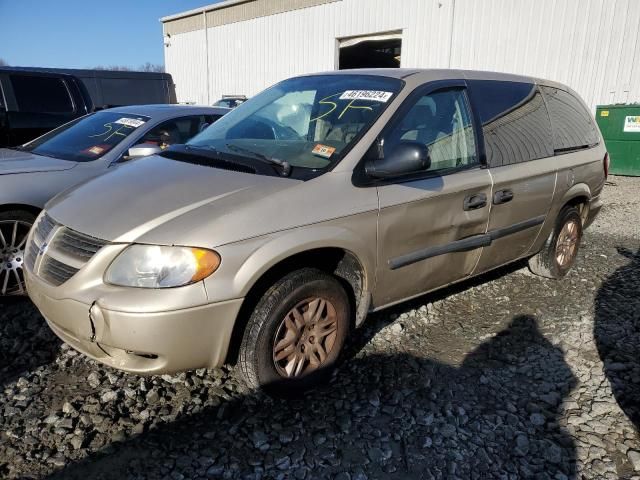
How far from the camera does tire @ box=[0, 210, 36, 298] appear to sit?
148 inches

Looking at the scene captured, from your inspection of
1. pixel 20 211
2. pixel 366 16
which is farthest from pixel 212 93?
pixel 20 211

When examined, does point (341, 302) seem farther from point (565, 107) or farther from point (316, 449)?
point (565, 107)

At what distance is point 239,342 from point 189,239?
65cm

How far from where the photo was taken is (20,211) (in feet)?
12.5

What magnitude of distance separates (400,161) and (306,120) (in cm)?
91

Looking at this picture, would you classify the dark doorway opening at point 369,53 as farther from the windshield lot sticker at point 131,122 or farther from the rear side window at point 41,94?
the windshield lot sticker at point 131,122

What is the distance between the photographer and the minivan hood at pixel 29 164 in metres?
3.86

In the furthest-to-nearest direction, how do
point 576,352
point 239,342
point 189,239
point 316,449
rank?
point 576,352 < point 239,342 < point 316,449 < point 189,239

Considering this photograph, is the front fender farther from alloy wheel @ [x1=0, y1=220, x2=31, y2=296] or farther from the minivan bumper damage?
alloy wheel @ [x1=0, y1=220, x2=31, y2=296]

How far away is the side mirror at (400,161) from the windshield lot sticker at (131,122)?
2.75 m

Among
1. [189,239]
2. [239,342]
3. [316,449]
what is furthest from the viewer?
[239,342]

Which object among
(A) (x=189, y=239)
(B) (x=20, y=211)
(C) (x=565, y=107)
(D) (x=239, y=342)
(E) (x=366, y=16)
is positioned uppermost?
(E) (x=366, y=16)

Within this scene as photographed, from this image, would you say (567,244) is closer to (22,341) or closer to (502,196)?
(502,196)

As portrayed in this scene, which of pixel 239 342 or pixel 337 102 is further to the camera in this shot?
pixel 337 102
